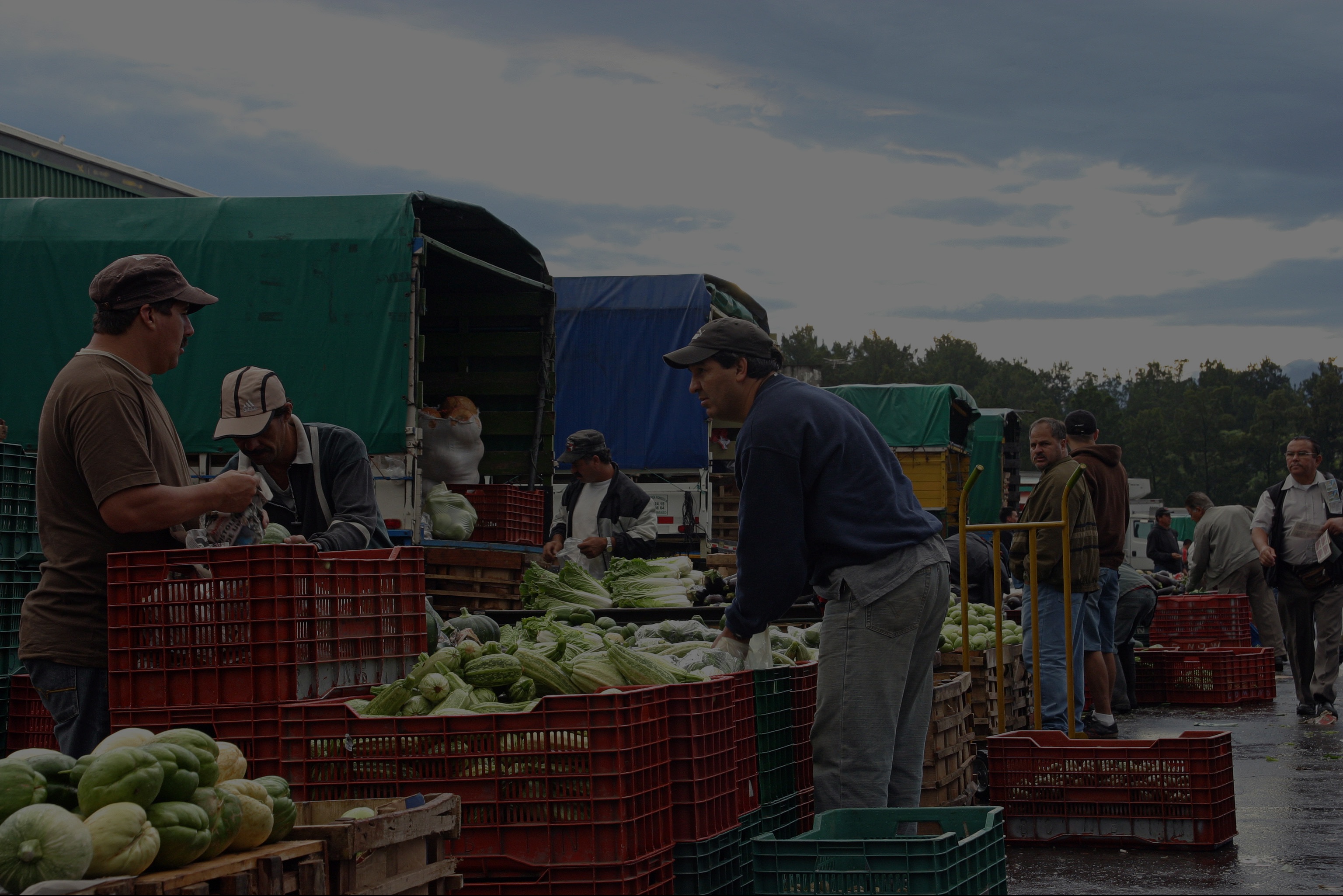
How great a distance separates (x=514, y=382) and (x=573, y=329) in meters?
4.83

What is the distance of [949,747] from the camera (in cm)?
697

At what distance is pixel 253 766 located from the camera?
412cm

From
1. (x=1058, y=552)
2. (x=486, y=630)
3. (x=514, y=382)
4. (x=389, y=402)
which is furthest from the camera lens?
(x=514, y=382)

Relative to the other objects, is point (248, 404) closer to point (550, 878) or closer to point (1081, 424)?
point (550, 878)

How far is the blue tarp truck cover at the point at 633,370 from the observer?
17047 mm

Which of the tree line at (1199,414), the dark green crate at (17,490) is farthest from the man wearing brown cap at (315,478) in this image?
the tree line at (1199,414)

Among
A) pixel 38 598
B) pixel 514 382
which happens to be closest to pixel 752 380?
pixel 38 598

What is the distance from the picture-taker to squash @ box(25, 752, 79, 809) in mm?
3246

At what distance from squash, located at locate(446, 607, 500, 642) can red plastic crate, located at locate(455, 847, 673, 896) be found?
271 cm

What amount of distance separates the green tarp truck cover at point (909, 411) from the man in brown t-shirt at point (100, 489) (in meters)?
22.1

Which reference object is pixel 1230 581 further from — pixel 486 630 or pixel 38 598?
pixel 38 598

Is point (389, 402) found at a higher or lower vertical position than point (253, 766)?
higher

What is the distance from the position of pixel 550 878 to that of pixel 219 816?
115 centimetres

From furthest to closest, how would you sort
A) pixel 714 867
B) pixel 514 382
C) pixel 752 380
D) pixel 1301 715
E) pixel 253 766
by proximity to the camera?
1. pixel 514 382
2. pixel 1301 715
3. pixel 752 380
4. pixel 714 867
5. pixel 253 766
